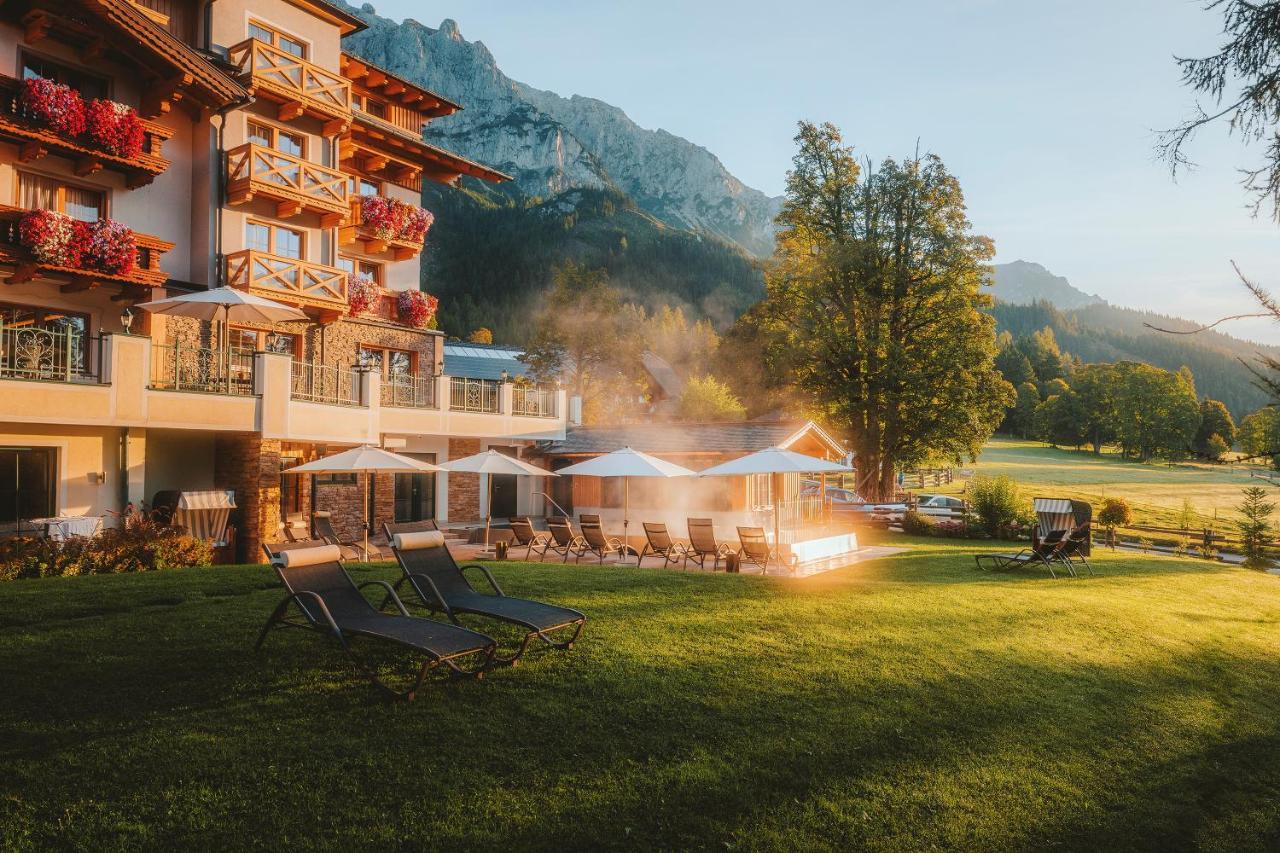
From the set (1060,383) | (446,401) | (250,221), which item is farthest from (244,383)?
(1060,383)

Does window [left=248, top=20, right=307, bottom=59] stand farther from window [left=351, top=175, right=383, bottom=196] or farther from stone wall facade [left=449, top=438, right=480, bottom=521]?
stone wall facade [left=449, top=438, right=480, bottom=521]

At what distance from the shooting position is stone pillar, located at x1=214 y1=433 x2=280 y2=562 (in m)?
14.9

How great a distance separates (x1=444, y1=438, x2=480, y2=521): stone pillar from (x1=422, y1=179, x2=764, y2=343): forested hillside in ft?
226

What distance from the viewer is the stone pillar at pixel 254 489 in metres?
14.9

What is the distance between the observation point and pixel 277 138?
736 inches

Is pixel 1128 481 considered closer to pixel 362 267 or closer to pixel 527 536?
pixel 527 536

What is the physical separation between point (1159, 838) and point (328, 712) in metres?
5.10

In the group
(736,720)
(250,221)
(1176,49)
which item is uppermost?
(250,221)

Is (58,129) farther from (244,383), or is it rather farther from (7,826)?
(7,826)

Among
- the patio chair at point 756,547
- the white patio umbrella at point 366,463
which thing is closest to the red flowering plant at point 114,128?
the white patio umbrella at point 366,463

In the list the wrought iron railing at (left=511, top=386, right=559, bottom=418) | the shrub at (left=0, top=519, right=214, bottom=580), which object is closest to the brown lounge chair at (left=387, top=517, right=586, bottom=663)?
the shrub at (left=0, top=519, right=214, bottom=580)

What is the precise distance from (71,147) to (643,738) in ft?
53.5

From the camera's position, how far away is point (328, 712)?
Result: 4906mm

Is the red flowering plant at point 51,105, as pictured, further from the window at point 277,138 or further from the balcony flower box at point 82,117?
the window at point 277,138
